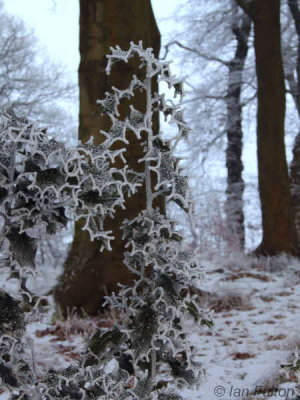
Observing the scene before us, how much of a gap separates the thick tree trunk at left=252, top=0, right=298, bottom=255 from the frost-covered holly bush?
5479mm

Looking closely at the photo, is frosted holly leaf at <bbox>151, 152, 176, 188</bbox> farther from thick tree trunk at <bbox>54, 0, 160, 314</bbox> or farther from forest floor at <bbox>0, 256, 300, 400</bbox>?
thick tree trunk at <bbox>54, 0, 160, 314</bbox>

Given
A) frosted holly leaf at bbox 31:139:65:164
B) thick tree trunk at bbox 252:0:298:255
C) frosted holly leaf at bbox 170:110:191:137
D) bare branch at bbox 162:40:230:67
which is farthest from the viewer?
bare branch at bbox 162:40:230:67

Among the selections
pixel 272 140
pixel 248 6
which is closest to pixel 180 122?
pixel 272 140

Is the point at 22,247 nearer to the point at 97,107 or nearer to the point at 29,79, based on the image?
the point at 97,107

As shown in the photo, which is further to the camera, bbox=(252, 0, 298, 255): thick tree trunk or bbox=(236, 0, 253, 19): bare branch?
bbox=(236, 0, 253, 19): bare branch

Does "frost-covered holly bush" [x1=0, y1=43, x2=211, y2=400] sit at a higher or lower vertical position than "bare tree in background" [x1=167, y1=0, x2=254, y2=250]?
lower

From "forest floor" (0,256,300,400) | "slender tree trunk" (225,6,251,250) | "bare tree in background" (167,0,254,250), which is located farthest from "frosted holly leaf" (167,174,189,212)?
"slender tree trunk" (225,6,251,250)

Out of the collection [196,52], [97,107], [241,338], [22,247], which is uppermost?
[196,52]

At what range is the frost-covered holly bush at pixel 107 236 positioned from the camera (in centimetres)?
137

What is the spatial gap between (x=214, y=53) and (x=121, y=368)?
503 inches

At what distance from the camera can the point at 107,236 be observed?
4.37 ft

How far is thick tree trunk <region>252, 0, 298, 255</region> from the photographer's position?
6.88 meters

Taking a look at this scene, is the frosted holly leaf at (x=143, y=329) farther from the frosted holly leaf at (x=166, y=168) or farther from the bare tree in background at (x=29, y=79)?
the bare tree in background at (x=29, y=79)

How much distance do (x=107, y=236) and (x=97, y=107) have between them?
305 centimetres
